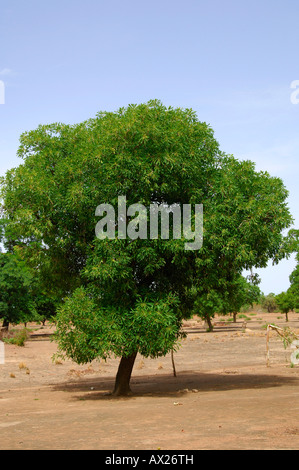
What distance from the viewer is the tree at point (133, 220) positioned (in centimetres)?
1742

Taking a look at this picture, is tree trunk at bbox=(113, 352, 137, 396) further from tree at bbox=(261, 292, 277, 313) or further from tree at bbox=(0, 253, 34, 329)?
tree at bbox=(261, 292, 277, 313)

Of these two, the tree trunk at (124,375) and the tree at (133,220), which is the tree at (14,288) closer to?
the tree trunk at (124,375)

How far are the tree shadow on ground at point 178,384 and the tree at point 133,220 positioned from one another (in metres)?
1.98

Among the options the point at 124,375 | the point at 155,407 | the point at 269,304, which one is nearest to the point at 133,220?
the point at 155,407

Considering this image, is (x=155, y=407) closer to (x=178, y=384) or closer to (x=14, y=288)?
(x=178, y=384)

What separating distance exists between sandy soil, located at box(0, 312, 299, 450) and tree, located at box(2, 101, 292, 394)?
2.06 metres

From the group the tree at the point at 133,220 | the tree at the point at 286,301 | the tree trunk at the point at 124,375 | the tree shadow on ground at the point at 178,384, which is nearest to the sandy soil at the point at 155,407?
the tree shadow on ground at the point at 178,384

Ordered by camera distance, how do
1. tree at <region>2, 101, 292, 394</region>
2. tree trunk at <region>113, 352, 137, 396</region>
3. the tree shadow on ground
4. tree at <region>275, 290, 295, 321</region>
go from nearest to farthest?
tree at <region>2, 101, 292, 394</region> → tree trunk at <region>113, 352, 137, 396</region> → the tree shadow on ground → tree at <region>275, 290, 295, 321</region>

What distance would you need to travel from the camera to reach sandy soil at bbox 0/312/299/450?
11.0 m

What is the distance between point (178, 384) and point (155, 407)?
846 centimetres

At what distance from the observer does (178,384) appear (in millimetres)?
24875

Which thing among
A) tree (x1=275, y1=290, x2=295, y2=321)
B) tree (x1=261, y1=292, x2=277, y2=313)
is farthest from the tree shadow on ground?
tree (x1=261, y1=292, x2=277, y2=313)
